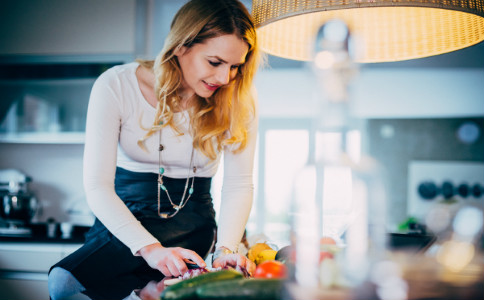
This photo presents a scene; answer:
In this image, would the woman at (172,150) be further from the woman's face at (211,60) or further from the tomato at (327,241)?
the tomato at (327,241)

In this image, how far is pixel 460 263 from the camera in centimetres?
69

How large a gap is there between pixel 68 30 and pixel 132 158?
195 centimetres

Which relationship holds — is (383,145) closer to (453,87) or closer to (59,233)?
(453,87)

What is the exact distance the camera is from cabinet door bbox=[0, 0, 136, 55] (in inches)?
114

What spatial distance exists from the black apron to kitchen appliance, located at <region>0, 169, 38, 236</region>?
5.70 feet

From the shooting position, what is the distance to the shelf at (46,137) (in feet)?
9.76

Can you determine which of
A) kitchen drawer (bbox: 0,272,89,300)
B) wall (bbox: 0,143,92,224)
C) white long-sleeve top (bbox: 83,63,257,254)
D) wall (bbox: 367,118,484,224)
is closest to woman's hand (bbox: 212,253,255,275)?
white long-sleeve top (bbox: 83,63,257,254)

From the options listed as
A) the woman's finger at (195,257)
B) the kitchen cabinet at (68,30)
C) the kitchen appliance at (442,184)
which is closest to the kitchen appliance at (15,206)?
the kitchen cabinet at (68,30)

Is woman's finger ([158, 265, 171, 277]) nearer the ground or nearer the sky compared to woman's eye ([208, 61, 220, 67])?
nearer the ground

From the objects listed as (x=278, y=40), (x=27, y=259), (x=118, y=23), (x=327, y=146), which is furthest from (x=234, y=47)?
(x=27, y=259)

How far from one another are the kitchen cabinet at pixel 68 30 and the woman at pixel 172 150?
63.1 inches

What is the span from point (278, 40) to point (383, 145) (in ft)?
11.7

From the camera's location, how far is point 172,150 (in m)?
1.41

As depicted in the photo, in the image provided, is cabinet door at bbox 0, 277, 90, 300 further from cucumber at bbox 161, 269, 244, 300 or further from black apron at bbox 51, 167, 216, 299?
cucumber at bbox 161, 269, 244, 300
